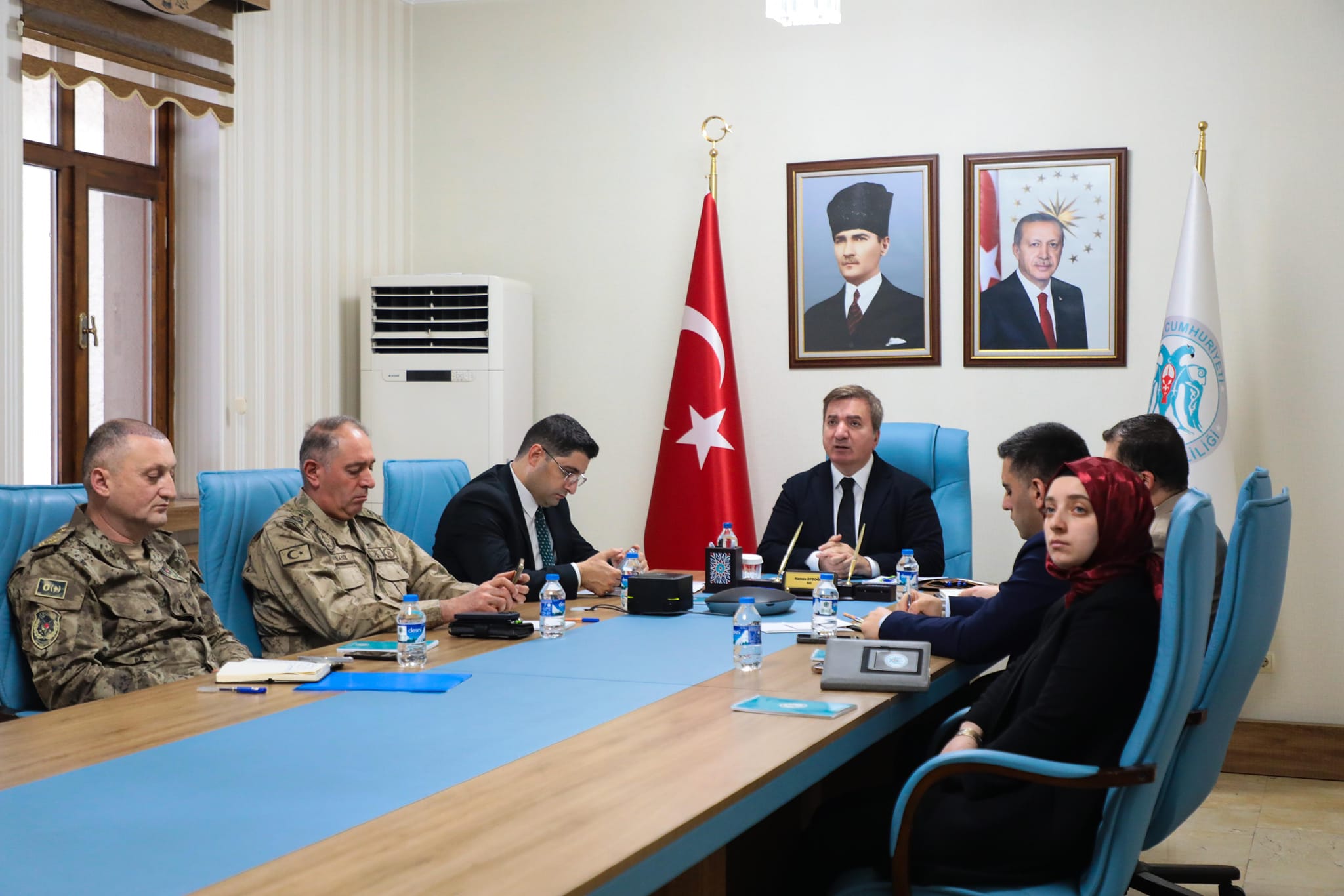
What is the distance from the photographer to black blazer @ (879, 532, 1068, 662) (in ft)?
8.17

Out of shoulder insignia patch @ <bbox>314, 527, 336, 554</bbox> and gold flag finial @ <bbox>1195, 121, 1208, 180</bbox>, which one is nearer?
shoulder insignia patch @ <bbox>314, 527, 336, 554</bbox>

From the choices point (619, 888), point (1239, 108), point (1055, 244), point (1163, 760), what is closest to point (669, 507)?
point (1055, 244)

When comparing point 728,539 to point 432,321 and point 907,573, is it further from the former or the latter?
point 432,321

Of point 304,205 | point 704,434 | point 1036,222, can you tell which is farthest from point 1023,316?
point 304,205

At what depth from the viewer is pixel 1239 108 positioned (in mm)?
4559

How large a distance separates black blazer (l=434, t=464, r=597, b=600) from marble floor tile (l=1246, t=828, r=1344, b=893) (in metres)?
2.10

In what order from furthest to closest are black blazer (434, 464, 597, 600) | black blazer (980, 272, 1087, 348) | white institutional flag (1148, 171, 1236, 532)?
black blazer (980, 272, 1087, 348)
white institutional flag (1148, 171, 1236, 532)
black blazer (434, 464, 597, 600)

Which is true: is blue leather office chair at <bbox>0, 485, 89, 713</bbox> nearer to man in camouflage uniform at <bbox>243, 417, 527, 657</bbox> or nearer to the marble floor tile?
man in camouflage uniform at <bbox>243, 417, 527, 657</bbox>

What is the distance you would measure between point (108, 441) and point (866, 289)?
3.13 meters

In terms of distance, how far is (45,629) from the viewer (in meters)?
2.45

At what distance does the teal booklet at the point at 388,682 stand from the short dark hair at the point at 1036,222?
323cm

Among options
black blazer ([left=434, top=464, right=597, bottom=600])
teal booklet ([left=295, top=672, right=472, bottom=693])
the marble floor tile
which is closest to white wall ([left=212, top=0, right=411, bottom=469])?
black blazer ([left=434, top=464, right=597, bottom=600])

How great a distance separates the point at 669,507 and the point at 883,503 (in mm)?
1145

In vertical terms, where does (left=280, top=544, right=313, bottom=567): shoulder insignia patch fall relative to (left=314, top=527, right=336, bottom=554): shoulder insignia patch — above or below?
below
